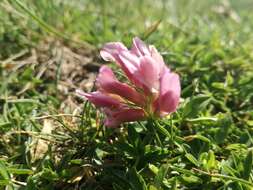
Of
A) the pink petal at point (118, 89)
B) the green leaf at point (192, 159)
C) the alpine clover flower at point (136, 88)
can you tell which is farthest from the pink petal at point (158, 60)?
the green leaf at point (192, 159)

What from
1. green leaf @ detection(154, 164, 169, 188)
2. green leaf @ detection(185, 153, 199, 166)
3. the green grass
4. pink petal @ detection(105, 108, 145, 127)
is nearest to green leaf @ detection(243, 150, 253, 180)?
the green grass

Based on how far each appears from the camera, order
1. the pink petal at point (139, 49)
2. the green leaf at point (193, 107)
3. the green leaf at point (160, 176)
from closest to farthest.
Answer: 1. the green leaf at point (160, 176)
2. the pink petal at point (139, 49)
3. the green leaf at point (193, 107)

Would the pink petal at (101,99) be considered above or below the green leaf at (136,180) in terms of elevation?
above

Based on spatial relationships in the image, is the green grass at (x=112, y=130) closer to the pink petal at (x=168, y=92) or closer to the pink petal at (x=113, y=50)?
the pink petal at (x=168, y=92)

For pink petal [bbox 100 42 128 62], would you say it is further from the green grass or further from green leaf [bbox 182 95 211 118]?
green leaf [bbox 182 95 211 118]

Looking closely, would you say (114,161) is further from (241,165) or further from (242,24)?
(242,24)

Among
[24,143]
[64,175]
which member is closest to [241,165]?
[64,175]

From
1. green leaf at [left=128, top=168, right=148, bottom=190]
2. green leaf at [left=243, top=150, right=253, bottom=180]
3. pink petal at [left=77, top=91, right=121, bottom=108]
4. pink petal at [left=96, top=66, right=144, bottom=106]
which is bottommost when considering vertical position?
green leaf at [left=128, top=168, right=148, bottom=190]
